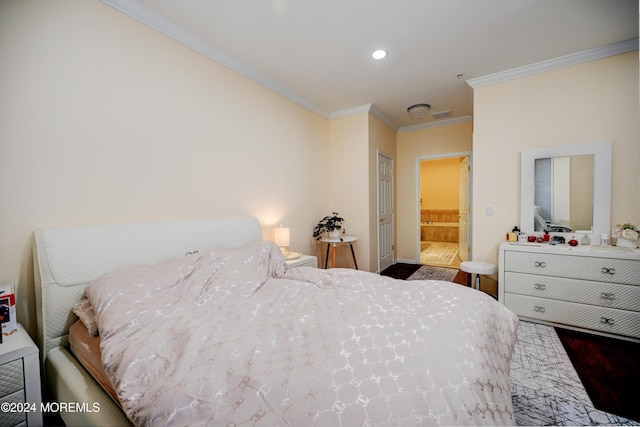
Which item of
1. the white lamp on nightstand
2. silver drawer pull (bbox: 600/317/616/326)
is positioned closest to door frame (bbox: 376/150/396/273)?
the white lamp on nightstand

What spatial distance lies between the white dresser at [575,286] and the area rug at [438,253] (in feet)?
8.47

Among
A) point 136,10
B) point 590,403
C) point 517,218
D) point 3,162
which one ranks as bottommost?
point 590,403

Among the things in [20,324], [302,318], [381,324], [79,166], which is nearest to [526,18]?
[381,324]

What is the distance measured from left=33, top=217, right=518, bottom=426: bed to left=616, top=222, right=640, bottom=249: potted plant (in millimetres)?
Result: 2133

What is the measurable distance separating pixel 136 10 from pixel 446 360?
2990mm

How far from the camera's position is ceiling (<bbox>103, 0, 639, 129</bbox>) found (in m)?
2.08

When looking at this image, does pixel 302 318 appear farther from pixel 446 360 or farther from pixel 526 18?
pixel 526 18

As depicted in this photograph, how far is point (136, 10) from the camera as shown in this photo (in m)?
2.03

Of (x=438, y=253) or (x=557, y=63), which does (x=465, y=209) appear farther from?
(x=557, y=63)

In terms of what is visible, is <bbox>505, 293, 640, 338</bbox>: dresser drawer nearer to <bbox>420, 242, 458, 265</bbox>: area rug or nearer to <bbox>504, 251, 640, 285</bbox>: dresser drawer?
<bbox>504, 251, 640, 285</bbox>: dresser drawer

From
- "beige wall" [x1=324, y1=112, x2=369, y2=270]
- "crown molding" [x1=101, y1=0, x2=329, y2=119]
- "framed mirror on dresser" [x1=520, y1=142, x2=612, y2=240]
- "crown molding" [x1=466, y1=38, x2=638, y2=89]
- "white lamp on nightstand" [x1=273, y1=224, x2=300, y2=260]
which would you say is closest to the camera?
"crown molding" [x1=101, y1=0, x2=329, y2=119]

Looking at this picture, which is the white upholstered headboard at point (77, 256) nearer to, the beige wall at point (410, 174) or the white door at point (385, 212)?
the white door at point (385, 212)

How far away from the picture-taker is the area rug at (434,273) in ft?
14.1

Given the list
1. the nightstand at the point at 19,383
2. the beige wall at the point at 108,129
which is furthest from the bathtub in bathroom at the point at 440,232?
the nightstand at the point at 19,383
